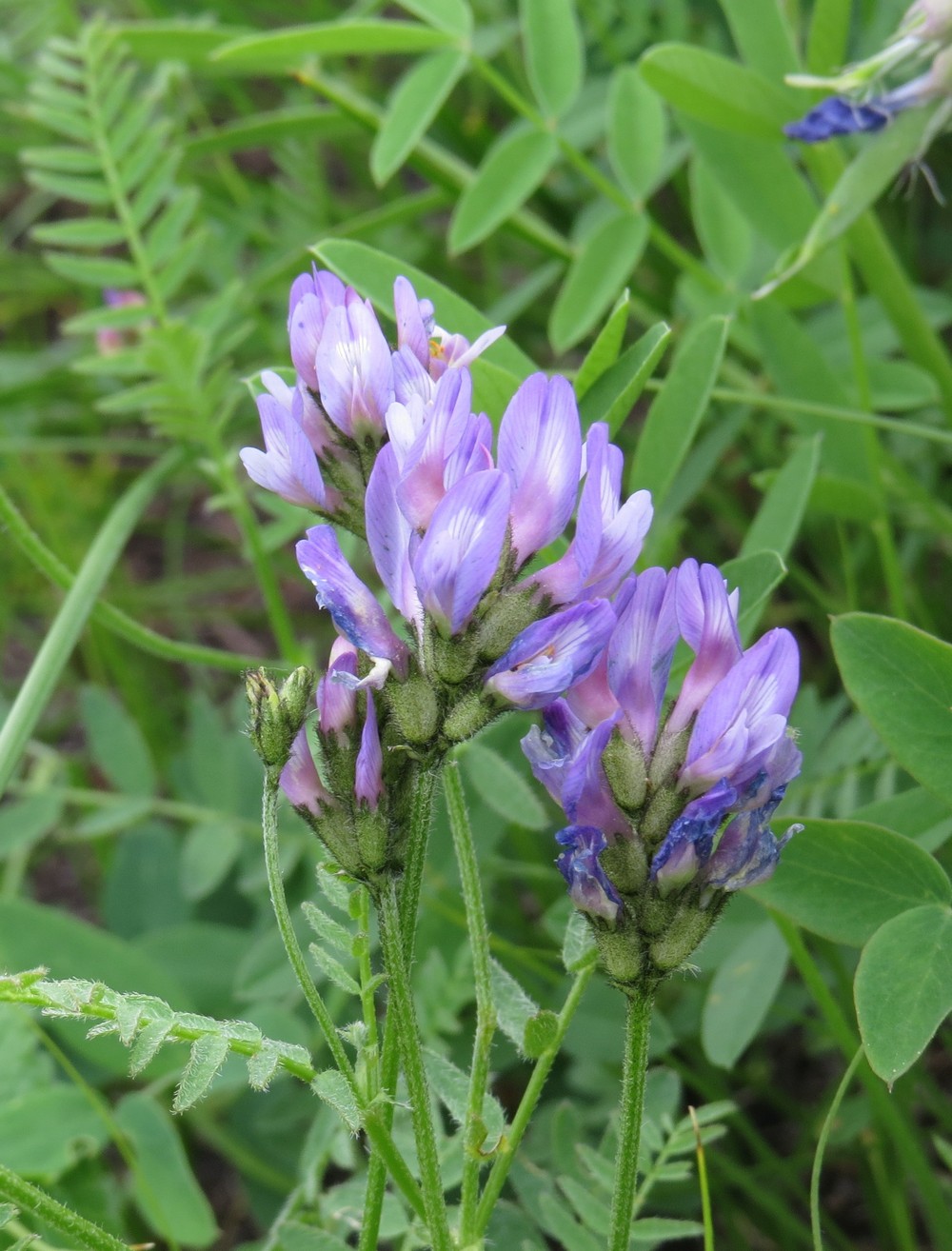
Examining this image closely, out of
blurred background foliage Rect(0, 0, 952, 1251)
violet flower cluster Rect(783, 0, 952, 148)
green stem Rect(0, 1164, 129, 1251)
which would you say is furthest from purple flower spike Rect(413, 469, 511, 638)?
violet flower cluster Rect(783, 0, 952, 148)

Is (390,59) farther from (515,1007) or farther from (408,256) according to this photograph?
(515,1007)

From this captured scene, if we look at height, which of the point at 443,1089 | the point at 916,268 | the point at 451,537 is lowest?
the point at 443,1089

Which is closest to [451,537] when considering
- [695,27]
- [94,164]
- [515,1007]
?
[515,1007]

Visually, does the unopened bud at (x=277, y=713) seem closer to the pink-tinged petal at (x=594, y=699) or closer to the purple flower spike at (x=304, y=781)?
the purple flower spike at (x=304, y=781)

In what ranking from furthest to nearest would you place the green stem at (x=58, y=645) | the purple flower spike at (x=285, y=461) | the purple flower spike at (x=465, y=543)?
the green stem at (x=58, y=645)
the purple flower spike at (x=285, y=461)
the purple flower spike at (x=465, y=543)

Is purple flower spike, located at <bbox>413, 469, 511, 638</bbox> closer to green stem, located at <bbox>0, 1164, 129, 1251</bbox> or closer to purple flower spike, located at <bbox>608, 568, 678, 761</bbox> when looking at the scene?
purple flower spike, located at <bbox>608, 568, 678, 761</bbox>

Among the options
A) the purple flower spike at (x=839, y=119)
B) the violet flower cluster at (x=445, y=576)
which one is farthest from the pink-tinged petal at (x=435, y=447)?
the purple flower spike at (x=839, y=119)
